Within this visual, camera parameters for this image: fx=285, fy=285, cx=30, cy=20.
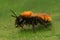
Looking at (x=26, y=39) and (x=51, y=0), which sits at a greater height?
(x=51, y=0)

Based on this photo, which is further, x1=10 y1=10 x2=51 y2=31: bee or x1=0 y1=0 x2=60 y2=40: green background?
x1=10 y1=10 x2=51 y2=31: bee

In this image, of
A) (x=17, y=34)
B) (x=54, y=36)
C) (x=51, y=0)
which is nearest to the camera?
(x=54, y=36)

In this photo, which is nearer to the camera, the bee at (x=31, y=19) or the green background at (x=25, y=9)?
the green background at (x=25, y=9)

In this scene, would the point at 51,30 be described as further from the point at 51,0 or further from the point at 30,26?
the point at 51,0

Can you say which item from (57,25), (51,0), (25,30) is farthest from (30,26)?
(51,0)

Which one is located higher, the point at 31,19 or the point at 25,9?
the point at 25,9

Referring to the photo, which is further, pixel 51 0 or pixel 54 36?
pixel 51 0

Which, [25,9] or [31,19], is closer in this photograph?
[31,19]

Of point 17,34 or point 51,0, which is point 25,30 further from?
point 51,0

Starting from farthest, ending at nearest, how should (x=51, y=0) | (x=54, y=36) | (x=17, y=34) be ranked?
(x=51, y=0)
(x=17, y=34)
(x=54, y=36)

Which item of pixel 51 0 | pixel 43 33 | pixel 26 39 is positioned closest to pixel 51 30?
pixel 43 33
